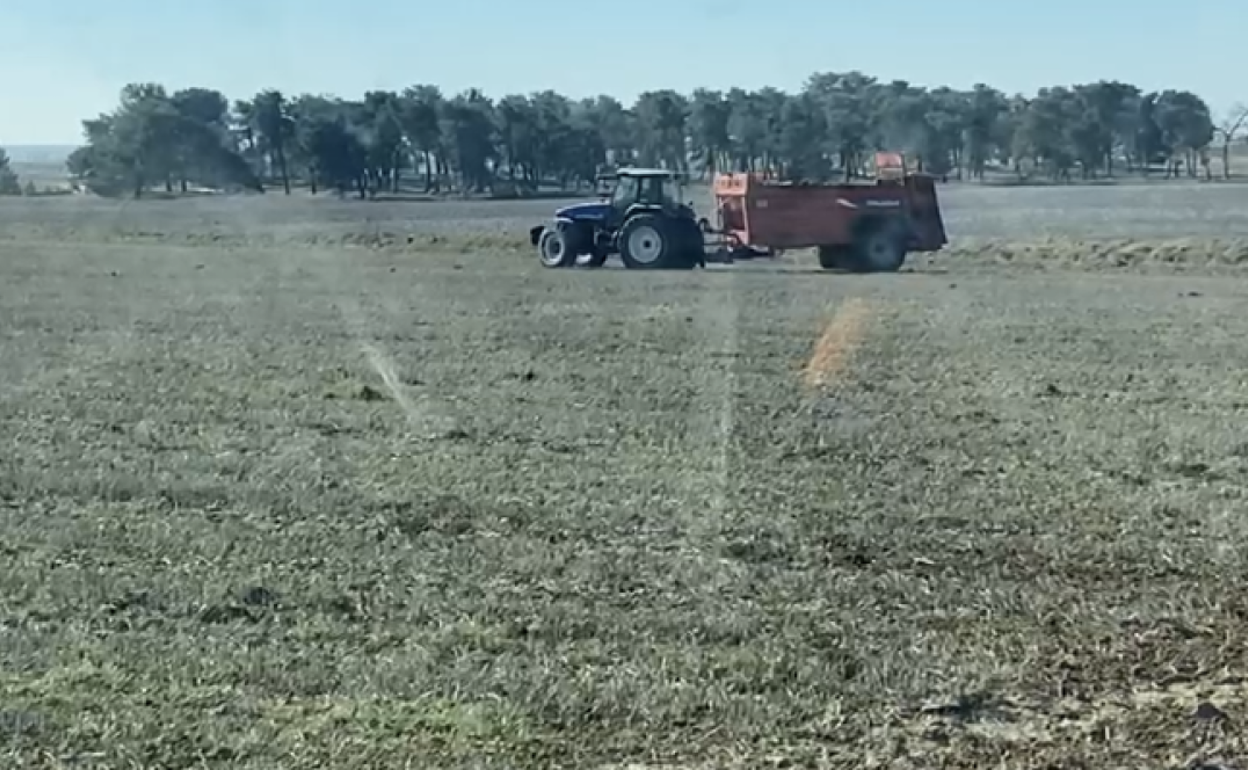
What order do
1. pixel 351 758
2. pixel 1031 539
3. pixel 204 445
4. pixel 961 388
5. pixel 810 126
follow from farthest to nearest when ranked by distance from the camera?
pixel 810 126 → pixel 961 388 → pixel 204 445 → pixel 1031 539 → pixel 351 758

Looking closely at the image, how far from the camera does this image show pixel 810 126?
227 ft

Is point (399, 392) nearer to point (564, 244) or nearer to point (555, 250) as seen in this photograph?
point (564, 244)

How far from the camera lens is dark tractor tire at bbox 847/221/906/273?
3381cm

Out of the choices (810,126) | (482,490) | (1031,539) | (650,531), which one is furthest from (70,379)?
(810,126)

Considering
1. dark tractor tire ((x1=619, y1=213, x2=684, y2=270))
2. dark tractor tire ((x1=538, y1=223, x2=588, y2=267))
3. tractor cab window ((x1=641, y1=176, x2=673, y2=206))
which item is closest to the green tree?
dark tractor tire ((x1=538, y1=223, x2=588, y2=267))

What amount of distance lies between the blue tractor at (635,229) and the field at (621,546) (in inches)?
478

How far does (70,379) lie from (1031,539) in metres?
8.89

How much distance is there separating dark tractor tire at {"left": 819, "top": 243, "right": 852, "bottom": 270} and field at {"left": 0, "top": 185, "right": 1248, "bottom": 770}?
539 inches

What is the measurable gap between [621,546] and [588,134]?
7308 cm

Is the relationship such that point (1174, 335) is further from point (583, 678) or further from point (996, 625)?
point (583, 678)

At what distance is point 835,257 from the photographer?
114ft

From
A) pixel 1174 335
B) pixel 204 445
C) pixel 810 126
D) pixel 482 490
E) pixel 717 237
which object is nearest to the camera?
pixel 482 490

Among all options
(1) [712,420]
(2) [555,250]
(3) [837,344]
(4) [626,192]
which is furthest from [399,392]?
(2) [555,250]

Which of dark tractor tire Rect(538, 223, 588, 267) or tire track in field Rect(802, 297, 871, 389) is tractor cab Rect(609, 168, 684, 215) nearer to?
dark tractor tire Rect(538, 223, 588, 267)
